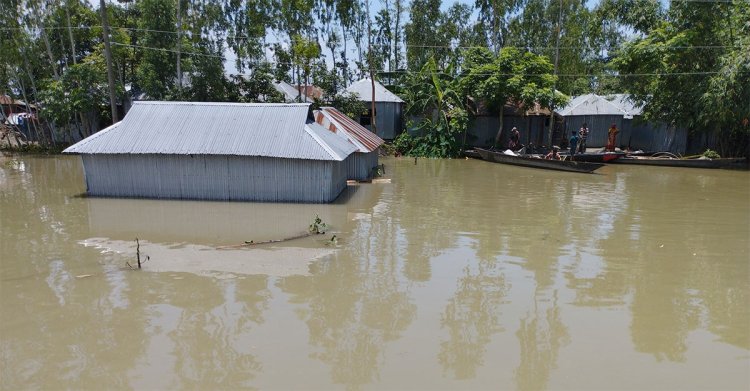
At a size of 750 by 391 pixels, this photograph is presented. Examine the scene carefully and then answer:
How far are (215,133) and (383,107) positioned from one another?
1655 cm

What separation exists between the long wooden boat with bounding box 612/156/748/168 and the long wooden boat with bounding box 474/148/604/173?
3.47 m

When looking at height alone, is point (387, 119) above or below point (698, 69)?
below

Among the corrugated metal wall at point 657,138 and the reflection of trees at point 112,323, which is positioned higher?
the corrugated metal wall at point 657,138

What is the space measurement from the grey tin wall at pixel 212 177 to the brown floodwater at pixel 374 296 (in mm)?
532

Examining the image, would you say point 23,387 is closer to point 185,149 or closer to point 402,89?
point 185,149

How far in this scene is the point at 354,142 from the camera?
57.5 feet

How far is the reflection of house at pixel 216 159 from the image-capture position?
14.3m

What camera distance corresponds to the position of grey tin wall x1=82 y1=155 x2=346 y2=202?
14.4m

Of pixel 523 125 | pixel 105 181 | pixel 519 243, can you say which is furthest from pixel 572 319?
pixel 523 125

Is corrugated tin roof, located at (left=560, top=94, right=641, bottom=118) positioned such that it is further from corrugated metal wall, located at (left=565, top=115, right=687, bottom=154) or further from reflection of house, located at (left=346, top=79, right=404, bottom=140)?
reflection of house, located at (left=346, top=79, right=404, bottom=140)

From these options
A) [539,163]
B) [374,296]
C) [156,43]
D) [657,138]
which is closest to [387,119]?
[539,163]

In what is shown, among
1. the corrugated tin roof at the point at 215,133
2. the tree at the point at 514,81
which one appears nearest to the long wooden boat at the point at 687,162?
the tree at the point at 514,81

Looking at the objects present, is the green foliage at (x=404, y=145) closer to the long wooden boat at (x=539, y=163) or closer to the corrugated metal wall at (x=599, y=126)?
the long wooden boat at (x=539, y=163)

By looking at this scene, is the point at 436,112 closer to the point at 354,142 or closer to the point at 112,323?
the point at 354,142
